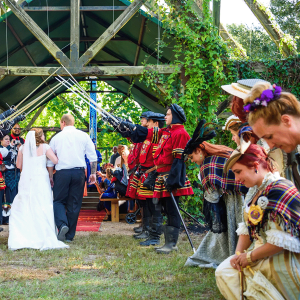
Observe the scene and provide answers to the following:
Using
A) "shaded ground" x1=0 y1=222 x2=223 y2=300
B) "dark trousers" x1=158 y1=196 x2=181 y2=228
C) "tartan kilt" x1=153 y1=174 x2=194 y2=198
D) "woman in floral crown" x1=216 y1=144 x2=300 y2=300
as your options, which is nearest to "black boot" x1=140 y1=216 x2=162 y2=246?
"shaded ground" x1=0 y1=222 x2=223 y2=300

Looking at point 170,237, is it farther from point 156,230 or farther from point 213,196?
point 213,196

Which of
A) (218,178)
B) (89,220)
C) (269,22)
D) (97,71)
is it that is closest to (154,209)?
(218,178)

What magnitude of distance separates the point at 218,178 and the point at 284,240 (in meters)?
1.41

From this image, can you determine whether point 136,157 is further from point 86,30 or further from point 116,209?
point 86,30

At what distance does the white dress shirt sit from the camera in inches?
219

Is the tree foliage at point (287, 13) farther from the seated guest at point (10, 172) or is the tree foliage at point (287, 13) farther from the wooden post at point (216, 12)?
the seated guest at point (10, 172)

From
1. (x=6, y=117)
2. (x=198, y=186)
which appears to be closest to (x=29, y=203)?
(x=6, y=117)

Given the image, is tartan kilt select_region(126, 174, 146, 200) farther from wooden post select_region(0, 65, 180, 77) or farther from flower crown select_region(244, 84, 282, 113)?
flower crown select_region(244, 84, 282, 113)

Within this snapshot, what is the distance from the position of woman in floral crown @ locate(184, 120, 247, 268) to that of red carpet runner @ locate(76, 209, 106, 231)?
141 inches

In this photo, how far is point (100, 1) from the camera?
8.52m

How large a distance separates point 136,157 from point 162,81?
1729 mm

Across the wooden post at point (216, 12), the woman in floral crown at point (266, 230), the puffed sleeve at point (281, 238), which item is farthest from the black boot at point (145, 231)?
the puffed sleeve at point (281, 238)

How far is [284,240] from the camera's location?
2.19m

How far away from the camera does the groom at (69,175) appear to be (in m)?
5.56
